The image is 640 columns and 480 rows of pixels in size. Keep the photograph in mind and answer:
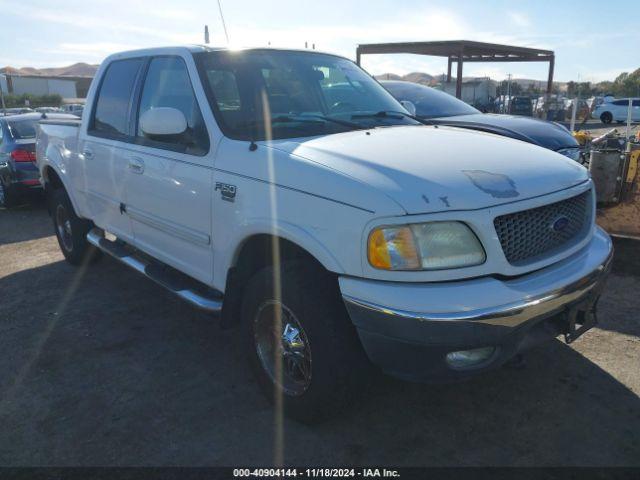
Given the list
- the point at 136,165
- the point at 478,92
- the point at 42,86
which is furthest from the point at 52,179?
the point at 42,86

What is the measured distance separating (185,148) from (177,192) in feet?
0.94

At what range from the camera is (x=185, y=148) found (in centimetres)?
340

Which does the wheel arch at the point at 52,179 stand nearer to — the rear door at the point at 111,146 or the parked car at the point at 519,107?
the rear door at the point at 111,146

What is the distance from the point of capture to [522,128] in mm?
6566

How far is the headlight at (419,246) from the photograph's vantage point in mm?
2340

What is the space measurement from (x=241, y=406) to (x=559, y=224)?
204 centimetres

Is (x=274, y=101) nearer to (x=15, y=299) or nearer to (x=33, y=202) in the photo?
(x=15, y=299)

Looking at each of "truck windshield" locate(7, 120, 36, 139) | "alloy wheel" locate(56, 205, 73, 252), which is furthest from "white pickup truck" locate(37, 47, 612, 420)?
"truck windshield" locate(7, 120, 36, 139)

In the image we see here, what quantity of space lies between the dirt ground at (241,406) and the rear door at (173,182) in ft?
1.76

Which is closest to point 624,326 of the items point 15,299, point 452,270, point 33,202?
point 452,270

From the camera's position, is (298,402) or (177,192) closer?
(298,402)

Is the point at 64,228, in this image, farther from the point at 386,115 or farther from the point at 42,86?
the point at 42,86

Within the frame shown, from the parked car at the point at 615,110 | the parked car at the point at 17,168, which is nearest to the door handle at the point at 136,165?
the parked car at the point at 17,168

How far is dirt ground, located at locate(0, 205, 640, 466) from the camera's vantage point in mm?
2746
